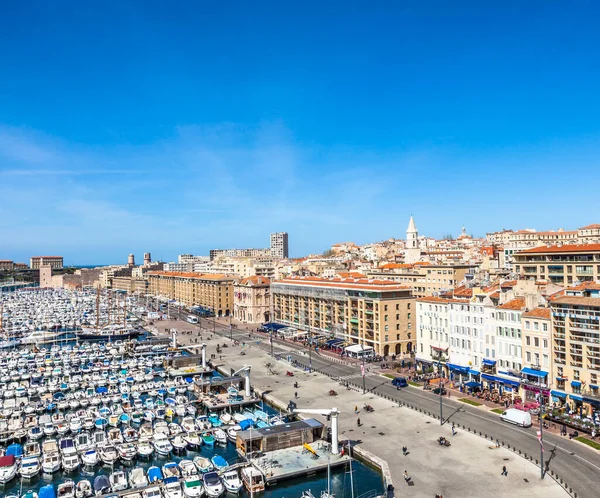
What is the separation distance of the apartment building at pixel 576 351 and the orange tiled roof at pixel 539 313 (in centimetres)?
Answer: 147

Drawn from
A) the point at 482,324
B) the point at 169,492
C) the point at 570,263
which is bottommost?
the point at 169,492

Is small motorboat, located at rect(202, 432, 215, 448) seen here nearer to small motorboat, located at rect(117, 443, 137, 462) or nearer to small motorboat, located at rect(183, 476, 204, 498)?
small motorboat, located at rect(117, 443, 137, 462)

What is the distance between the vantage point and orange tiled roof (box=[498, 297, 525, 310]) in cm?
7128

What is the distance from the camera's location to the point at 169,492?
47438 millimetres

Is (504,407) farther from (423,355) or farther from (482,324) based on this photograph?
(423,355)

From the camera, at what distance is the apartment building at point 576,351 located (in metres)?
59.8

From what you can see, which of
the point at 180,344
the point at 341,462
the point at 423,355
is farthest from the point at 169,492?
the point at 180,344

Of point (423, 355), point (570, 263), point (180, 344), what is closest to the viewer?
point (423, 355)

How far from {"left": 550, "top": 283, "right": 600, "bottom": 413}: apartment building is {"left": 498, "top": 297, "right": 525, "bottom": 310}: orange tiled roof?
6.13 m

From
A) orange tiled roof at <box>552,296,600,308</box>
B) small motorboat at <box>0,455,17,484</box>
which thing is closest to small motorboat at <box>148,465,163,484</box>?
small motorboat at <box>0,455,17,484</box>

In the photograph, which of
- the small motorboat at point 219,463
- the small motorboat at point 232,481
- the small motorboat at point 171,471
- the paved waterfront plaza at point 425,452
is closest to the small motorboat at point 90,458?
the small motorboat at point 171,471

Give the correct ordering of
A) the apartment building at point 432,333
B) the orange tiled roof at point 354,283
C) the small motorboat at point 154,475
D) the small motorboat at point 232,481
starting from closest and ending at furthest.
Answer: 1. the small motorboat at point 232,481
2. the small motorboat at point 154,475
3. the apartment building at point 432,333
4. the orange tiled roof at point 354,283

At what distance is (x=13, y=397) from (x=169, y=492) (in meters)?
50.3

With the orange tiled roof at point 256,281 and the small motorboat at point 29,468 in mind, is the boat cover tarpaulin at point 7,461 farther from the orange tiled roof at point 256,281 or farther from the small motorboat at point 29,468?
the orange tiled roof at point 256,281
